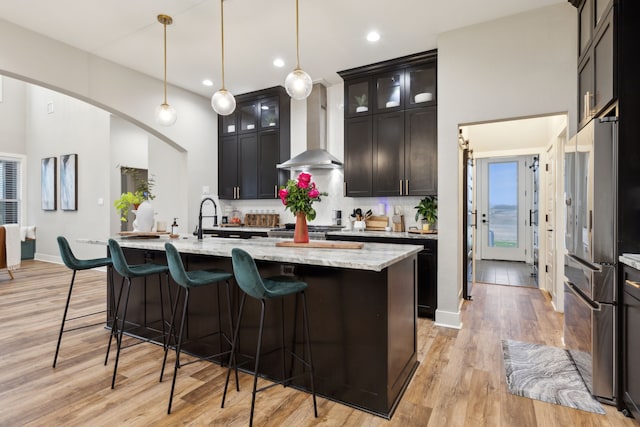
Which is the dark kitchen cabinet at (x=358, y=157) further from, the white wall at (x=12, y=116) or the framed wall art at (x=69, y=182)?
the white wall at (x=12, y=116)

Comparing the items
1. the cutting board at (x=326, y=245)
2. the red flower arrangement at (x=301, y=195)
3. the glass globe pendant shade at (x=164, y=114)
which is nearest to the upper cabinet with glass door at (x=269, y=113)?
the glass globe pendant shade at (x=164, y=114)

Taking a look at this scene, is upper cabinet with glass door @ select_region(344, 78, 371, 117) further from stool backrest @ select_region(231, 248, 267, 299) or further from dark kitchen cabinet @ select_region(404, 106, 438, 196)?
stool backrest @ select_region(231, 248, 267, 299)

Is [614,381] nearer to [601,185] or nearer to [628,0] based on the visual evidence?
[601,185]

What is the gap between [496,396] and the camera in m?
2.23

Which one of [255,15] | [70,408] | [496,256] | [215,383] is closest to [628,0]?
A: [255,15]

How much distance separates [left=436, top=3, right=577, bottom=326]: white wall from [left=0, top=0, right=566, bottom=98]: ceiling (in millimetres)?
164

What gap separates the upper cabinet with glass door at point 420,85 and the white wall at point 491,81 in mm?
375

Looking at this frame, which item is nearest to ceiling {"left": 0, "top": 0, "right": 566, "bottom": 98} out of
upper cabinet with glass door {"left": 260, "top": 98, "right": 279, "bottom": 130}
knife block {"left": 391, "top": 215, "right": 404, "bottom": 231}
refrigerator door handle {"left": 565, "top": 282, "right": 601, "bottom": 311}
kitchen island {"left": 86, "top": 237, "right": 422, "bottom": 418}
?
upper cabinet with glass door {"left": 260, "top": 98, "right": 279, "bottom": 130}

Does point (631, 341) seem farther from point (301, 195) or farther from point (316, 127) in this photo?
point (316, 127)

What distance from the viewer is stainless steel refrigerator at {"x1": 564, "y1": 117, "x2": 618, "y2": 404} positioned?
208 centimetres

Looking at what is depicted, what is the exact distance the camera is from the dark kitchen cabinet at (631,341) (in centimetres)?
187

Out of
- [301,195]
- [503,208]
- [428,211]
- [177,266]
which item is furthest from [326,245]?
[503,208]

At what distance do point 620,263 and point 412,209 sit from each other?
2578mm

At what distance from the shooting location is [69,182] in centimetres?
725
